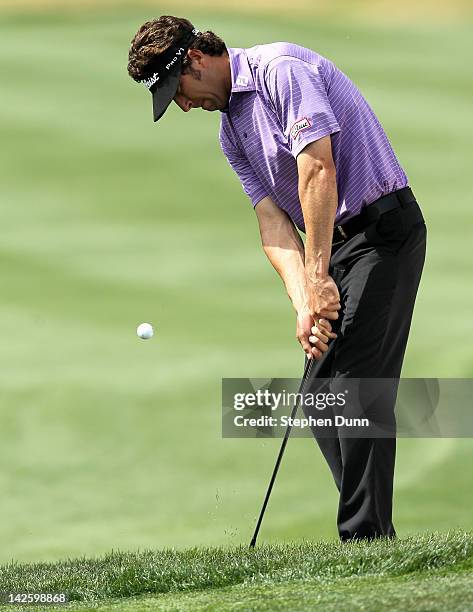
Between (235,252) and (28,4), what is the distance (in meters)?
4.14

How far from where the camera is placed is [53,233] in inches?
304

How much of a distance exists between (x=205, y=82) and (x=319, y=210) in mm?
556

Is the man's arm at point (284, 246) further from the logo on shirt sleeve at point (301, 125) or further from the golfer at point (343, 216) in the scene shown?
the logo on shirt sleeve at point (301, 125)

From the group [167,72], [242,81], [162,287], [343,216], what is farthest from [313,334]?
[162,287]

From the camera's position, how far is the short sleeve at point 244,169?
4.07 meters

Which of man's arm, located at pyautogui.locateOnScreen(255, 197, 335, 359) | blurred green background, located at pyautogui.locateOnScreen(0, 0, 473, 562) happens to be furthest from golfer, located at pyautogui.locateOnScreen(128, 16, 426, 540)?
blurred green background, located at pyautogui.locateOnScreen(0, 0, 473, 562)

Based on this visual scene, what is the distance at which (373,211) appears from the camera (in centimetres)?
376

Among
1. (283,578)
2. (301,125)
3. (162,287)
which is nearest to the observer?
(283,578)

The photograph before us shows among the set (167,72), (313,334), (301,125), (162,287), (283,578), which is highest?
(167,72)

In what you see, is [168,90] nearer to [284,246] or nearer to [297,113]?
[297,113]

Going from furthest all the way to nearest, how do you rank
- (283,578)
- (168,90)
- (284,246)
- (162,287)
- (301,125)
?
(162,287) < (284,246) < (168,90) < (301,125) < (283,578)

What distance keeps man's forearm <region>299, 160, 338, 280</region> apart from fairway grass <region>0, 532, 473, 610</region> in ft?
2.76

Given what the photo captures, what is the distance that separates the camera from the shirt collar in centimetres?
375

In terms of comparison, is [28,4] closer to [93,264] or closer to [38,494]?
[93,264]
